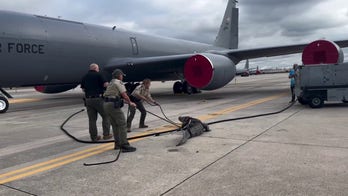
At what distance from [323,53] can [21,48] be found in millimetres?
11571

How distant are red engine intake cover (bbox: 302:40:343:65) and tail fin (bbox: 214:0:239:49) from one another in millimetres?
10228

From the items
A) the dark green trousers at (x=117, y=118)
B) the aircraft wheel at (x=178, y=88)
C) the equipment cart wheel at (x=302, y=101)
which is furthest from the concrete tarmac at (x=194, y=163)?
the aircraft wheel at (x=178, y=88)

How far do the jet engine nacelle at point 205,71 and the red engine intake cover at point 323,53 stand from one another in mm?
3544

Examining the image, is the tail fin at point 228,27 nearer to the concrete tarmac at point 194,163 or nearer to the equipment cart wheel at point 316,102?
the equipment cart wheel at point 316,102

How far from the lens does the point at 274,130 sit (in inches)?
258

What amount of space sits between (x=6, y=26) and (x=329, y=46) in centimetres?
1208

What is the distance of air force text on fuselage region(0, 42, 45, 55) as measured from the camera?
10.3 meters

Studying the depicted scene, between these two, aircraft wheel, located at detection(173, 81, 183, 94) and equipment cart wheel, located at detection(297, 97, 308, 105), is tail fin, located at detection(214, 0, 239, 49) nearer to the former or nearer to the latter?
aircraft wheel, located at detection(173, 81, 183, 94)

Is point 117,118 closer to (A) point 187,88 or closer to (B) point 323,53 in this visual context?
(B) point 323,53

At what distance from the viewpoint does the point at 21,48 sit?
10688mm

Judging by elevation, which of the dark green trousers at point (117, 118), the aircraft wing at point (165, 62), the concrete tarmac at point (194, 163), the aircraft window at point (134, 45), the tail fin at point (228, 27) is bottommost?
the concrete tarmac at point (194, 163)

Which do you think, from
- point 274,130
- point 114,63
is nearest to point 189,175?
point 274,130

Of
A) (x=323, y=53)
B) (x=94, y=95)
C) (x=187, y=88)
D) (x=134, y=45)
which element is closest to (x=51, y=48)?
(x=134, y=45)

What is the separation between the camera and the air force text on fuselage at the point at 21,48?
1033 centimetres
